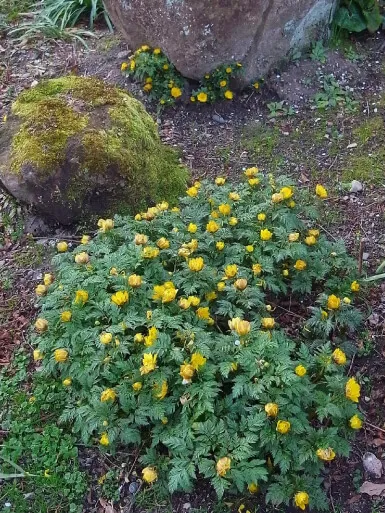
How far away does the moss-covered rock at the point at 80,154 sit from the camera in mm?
3352

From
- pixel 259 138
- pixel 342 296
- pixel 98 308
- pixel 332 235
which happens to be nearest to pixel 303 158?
pixel 259 138

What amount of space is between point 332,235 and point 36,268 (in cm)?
178

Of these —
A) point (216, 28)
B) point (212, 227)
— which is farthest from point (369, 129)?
point (212, 227)

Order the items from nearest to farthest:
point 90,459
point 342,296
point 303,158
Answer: point 90,459 < point 342,296 < point 303,158

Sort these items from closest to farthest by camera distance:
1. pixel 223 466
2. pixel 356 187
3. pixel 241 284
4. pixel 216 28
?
pixel 223 466 < pixel 241 284 < pixel 356 187 < pixel 216 28

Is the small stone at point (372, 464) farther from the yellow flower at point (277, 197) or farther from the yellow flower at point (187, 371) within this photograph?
the yellow flower at point (277, 197)

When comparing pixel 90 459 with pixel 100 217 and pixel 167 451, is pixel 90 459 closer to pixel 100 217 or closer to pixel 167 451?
pixel 167 451

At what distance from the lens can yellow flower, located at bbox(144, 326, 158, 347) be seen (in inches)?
93.7

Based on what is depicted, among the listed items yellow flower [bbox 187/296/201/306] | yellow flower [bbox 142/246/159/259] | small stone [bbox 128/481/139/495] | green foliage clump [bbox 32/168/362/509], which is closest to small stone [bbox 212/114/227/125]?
green foliage clump [bbox 32/168/362/509]

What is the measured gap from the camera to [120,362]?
2.43 metres

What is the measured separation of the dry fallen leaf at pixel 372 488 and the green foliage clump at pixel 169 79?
9.63ft

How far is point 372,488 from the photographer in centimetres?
249

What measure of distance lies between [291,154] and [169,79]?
109cm

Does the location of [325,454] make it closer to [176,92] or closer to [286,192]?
[286,192]
